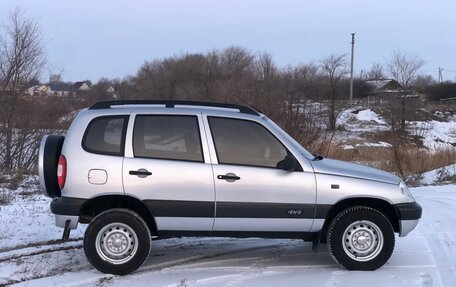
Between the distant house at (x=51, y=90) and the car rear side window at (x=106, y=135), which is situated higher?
the distant house at (x=51, y=90)

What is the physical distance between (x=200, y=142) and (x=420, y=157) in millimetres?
13084

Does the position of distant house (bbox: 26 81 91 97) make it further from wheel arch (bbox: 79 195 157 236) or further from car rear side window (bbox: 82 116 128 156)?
wheel arch (bbox: 79 195 157 236)

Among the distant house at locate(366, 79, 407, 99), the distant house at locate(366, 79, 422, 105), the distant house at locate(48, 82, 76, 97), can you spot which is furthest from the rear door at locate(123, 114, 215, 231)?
the distant house at locate(366, 79, 407, 99)

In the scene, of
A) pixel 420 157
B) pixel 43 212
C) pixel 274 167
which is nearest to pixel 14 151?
pixel 43 212

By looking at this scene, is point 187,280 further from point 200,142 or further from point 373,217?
point 373,217

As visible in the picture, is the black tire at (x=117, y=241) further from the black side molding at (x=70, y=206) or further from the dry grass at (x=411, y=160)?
the dry grass at (x=411, y=160)

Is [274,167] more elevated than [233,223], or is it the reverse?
[274,167]

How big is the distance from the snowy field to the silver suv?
1.05 ft

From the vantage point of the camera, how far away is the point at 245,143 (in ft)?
19.7

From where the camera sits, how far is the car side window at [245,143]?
596cm

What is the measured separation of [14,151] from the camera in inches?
730

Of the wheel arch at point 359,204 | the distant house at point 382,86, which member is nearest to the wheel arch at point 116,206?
the wheel arch at point 359,204

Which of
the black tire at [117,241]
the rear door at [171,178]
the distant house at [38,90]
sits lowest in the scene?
the black tire at [117,241]

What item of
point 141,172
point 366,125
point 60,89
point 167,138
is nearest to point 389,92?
point 366,125
